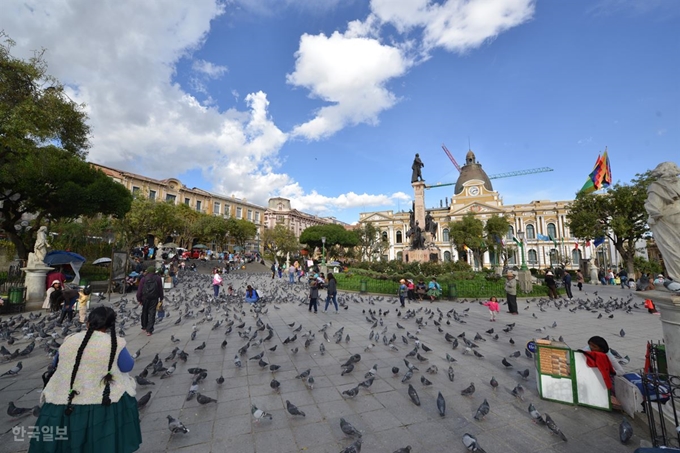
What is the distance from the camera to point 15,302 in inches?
405

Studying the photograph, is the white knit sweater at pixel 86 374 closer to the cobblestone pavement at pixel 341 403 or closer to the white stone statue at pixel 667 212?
the cobblestone pavement at pixel 341 403

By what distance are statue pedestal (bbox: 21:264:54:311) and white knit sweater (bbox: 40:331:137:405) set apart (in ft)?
42.9

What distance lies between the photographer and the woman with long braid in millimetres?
2137

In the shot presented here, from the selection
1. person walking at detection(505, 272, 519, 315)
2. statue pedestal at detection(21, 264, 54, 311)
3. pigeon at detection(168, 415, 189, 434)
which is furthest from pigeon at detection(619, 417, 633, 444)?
statue pedestal at detection(21, 264, 54, 311)

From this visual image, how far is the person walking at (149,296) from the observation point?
24.5 ft

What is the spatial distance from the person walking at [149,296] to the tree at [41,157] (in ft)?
28.3

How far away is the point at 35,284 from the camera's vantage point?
37.8ft

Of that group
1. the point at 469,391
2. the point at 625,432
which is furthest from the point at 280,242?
the point at 625,432

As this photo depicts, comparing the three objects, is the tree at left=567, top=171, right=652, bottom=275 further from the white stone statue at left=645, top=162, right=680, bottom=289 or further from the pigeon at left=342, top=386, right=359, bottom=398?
the pigeon at left=342, top=386, right=359, bottom=398

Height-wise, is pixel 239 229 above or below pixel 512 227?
below

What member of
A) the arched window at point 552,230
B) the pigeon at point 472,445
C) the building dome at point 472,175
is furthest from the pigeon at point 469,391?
the building dome at point 472,175

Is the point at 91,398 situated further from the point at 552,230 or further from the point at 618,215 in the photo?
the point at 552,230

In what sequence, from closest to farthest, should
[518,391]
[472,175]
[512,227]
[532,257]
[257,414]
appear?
[257,414]
[518,391]
[532,257]
[512,227]
[472,175]

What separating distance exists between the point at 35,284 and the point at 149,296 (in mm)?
8047
